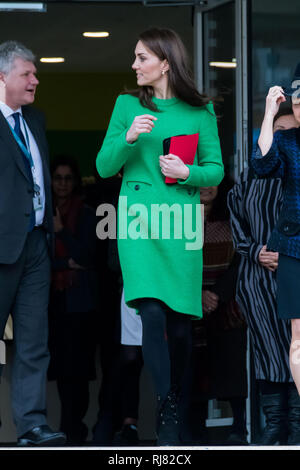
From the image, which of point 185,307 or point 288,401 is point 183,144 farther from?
point 288,401

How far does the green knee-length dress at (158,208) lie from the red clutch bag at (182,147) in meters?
0.04

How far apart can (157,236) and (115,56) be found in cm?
714

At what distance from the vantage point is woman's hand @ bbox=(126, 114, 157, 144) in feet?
12.9

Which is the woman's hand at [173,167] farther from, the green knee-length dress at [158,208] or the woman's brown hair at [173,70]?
the woman's brown hair at [173,70]

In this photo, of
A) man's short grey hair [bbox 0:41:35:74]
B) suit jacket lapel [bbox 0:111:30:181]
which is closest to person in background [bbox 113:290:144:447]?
suit jacket lapel [bbox 0:111:30:181]

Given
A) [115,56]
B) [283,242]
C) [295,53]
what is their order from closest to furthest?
[283,242] < [295,53] < [115,56]

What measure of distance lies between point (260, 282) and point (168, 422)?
0.92 metres

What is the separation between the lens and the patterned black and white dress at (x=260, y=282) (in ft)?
15.0

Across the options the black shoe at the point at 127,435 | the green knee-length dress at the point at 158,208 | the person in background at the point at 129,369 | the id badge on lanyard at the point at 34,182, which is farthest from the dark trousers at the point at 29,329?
the black shoe at the point at 127,435

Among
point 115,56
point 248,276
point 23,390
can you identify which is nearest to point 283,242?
point 248,276

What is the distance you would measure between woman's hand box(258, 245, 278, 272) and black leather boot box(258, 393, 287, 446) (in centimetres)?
57

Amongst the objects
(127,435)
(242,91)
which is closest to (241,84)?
(242,91)

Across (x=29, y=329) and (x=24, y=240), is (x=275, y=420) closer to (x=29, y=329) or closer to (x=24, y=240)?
(x=29, y=329)

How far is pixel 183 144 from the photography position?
4125 mm
